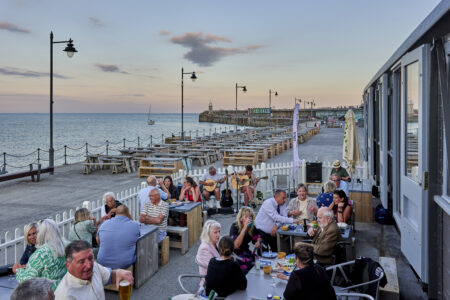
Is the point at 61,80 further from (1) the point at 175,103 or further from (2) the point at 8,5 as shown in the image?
(2) the point at 8,5

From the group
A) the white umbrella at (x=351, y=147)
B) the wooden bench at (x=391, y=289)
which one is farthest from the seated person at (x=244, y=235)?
the white umbrella at (x=351, y=147)

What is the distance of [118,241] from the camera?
15.6ft

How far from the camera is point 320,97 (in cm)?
9394

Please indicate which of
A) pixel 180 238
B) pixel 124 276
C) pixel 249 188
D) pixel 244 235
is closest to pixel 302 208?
pixel 244 235

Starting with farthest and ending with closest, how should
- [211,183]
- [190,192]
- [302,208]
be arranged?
[211,183] < [190,192] < [302,208]

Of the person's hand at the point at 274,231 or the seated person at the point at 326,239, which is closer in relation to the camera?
the seated person at the point at 326,239

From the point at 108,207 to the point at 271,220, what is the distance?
2920 millimetres

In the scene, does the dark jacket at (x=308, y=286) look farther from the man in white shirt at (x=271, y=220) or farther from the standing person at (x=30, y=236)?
the standing person at (x=30, y=236)

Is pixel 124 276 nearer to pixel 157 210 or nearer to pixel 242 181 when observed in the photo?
pixel 157 210

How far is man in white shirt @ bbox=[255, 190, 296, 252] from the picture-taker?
19.2ft

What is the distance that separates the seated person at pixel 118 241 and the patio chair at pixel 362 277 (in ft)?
8.69

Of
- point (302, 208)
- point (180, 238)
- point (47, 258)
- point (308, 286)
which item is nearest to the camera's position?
point (308, 286)

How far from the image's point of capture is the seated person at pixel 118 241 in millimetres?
4695

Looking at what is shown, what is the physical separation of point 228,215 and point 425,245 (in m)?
5.68
